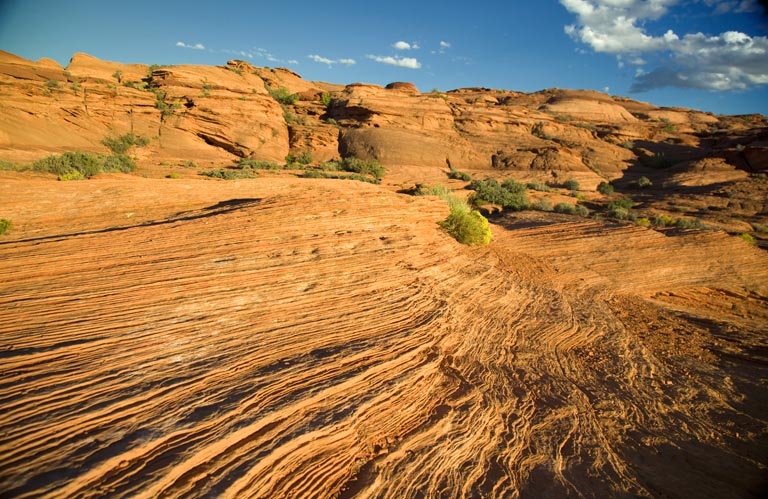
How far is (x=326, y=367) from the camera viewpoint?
379cm

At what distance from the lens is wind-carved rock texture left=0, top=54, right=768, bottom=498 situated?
278 centimetres

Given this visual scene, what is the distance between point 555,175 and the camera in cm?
2936

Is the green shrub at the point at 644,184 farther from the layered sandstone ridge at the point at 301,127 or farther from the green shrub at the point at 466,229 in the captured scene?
the green shrub at the point at 466,229

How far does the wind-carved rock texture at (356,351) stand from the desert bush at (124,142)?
67.4ft

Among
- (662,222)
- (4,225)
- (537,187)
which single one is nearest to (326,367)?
(4,225)

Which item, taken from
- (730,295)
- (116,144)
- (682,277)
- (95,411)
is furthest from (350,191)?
(116,144)

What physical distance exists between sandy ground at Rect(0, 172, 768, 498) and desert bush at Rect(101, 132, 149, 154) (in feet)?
67.0

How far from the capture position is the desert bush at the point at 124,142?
24914 mm

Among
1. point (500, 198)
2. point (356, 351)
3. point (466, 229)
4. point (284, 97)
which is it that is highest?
A: point (284, 97)

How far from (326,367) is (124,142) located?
1135 inches

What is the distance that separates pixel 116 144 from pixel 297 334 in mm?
27778

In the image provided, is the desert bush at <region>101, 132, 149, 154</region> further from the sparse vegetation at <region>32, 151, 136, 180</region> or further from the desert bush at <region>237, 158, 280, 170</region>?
the sparse vegetation at <region>32, 151, 136, 180</region>

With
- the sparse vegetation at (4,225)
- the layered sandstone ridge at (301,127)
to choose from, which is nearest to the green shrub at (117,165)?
the layered sandstone ridge at (301,127)

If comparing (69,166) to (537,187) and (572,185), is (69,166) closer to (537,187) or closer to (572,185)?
(537,187)
